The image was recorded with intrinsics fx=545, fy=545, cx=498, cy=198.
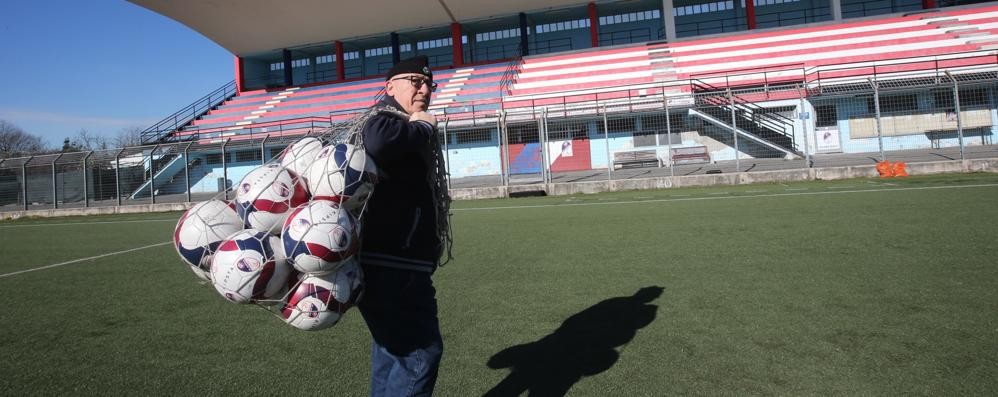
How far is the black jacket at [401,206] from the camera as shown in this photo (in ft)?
6.01

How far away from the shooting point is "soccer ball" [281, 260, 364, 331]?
5.79 ft

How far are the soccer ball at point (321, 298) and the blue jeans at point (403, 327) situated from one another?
0.12 meters

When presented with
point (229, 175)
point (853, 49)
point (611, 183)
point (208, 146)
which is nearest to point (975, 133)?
point (611, 183)

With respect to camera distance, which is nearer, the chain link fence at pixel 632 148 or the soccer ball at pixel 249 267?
the soccer ball at pixel 249 267

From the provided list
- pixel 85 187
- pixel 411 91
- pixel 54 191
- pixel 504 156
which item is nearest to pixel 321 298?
pixel 411 91

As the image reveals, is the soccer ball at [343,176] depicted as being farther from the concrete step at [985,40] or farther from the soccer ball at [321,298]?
the concrete step at [985,40]

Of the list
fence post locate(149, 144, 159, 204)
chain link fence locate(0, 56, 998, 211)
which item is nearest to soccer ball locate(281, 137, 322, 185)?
chain link fence locate(0, 56, 998, 211)

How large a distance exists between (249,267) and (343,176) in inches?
15.8

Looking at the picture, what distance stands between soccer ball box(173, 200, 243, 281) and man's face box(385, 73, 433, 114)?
735 millimetres

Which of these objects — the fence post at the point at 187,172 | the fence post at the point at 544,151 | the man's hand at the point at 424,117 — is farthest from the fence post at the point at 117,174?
the man's hand at the point at 424,117

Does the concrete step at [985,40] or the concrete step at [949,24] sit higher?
the concrete step at [949,24]

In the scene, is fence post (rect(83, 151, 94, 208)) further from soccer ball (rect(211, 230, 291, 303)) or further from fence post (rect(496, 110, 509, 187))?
soccer ball (rect(211, 230, 291, 303))

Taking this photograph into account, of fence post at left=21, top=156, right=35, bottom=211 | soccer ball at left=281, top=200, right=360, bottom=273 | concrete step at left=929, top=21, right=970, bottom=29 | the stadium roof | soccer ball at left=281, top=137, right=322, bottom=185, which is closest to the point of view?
soccer ball at left=281, top=200, right=360, bottom=273

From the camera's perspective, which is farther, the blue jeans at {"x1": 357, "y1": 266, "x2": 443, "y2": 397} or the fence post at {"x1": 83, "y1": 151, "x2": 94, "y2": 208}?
the fence post at {"x1": 83, "y1": 151, "x2": 94, "y2": 208}
